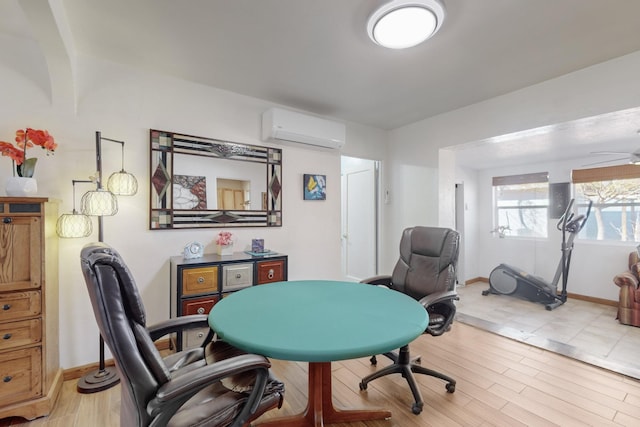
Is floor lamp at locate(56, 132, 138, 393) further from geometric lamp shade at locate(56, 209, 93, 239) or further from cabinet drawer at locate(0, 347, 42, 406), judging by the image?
cabinet drawer at locate(0, 347, 42, 406)

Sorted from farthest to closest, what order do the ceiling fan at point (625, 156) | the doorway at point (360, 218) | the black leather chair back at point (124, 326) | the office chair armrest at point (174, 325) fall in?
1. the doorway at point (360, 218)
2. the ceiling fan at point (625, 156)
3. the office chair armrest at point (174, 325)
4. the black leather chair back at point (124, 326)

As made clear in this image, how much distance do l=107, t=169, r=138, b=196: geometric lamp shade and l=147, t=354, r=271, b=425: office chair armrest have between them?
5.99 feet

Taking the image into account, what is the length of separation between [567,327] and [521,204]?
2633mm

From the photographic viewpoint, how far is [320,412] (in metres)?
1.54

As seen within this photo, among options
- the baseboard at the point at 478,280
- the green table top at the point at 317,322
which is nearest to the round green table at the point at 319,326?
the green table top at the point at 317,322

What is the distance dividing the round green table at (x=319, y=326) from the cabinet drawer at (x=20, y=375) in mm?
1312

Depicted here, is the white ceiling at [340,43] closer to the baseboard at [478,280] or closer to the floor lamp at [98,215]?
the floor lamp at [98,215]

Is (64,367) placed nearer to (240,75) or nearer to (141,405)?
(141,405)

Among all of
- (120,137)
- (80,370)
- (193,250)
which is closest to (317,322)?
(193,250)

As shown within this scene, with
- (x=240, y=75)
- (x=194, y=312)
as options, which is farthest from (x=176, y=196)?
(x=240, y=75)

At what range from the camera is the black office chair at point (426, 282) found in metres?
1.89

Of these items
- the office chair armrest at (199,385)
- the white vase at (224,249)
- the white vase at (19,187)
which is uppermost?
the white vase at (19,187)

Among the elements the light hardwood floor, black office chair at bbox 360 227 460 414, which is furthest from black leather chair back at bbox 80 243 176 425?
black office chair at bbox 360 227 460 414

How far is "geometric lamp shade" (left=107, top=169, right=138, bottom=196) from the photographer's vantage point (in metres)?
2.21
